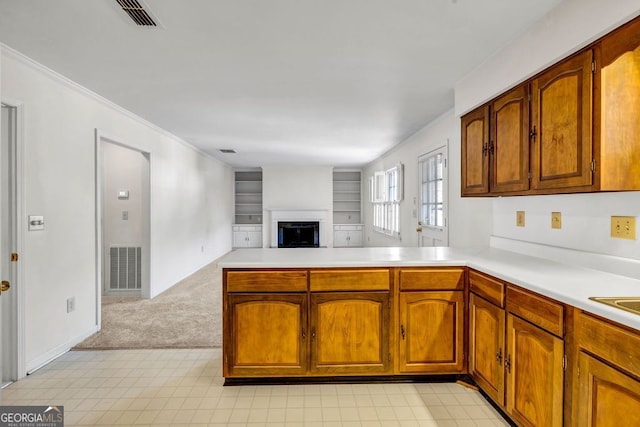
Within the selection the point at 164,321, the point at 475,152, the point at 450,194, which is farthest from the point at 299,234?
the point at 475,152

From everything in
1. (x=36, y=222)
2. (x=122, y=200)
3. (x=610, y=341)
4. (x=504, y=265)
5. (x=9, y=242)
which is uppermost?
(x=122, y=200)

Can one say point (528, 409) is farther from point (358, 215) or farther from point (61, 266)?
point (358, 215)

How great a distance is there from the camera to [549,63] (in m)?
2.09

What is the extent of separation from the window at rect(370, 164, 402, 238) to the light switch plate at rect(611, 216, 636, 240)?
419cm

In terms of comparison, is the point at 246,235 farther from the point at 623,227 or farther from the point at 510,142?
the point at 623,227

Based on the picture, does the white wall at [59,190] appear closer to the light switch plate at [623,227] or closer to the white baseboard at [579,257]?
the white baseboard at [579,257]

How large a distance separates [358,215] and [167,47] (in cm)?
840

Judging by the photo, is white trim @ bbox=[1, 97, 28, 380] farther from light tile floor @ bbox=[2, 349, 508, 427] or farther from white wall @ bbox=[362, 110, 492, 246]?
white wall @ bbox=[362, 110, 492, 246]

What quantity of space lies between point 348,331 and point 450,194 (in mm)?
2317

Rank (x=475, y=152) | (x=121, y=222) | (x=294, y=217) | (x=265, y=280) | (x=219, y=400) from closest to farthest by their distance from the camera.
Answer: (x=219, y=400) → (x=265, y=280) → (x=475, y=152) → (x=121, y=222) → (x=294, y=217)

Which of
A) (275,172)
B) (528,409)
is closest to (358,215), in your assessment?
(275,172)

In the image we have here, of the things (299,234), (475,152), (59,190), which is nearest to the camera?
(475,152)

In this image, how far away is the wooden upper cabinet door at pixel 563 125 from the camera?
183 centimetres

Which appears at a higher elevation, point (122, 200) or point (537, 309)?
point (122, 200)
